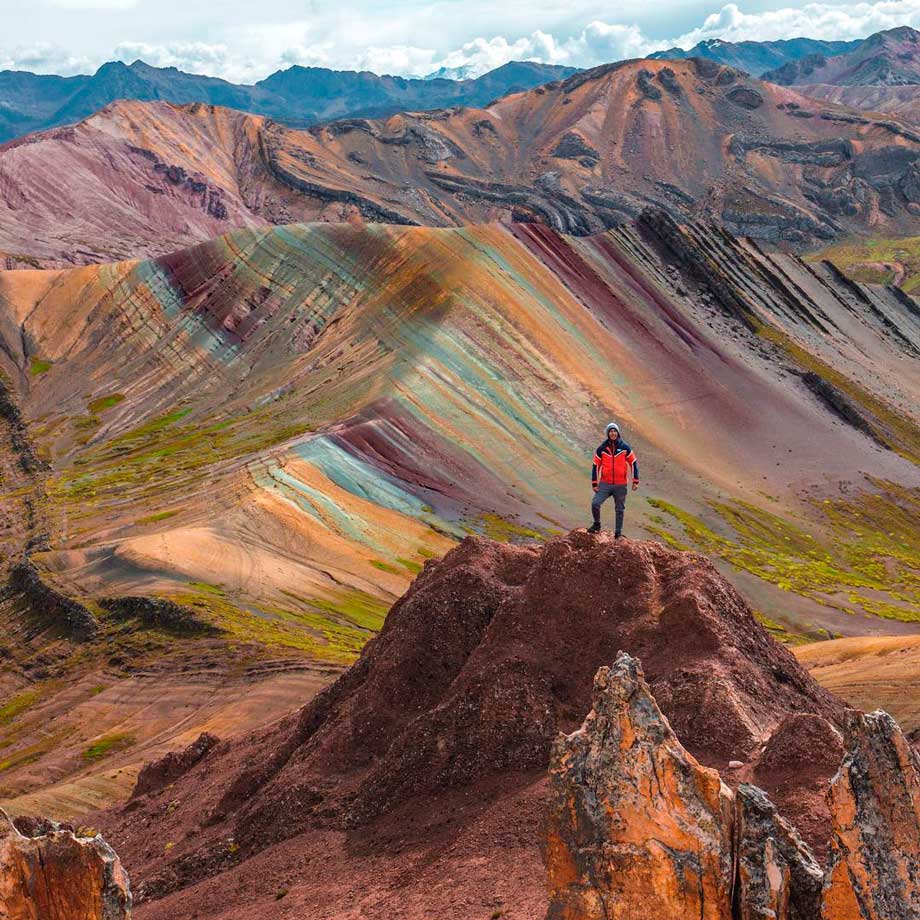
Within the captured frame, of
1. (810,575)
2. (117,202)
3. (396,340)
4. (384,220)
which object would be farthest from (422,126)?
(810,575)

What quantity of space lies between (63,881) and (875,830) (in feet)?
30.4

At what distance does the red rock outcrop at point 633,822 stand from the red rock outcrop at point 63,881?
5.30 m

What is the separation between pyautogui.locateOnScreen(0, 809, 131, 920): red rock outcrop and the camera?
1202cm

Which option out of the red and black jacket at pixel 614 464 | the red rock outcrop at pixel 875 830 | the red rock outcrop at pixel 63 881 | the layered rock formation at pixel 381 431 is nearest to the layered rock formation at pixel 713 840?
the red rock outcrop at pixel 875 830

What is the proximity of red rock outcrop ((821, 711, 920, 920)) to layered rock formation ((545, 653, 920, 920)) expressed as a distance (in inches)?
0.4

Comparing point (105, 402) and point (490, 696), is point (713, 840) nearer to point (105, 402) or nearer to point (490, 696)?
point (490, 696)

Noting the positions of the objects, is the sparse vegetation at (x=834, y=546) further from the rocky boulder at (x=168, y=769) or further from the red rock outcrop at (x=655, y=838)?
the red rock outcrop at (x=655, y=838)

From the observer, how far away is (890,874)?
1012 centimetres

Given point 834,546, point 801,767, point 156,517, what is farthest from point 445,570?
point 834,546

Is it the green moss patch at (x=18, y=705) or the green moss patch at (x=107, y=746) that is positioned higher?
the green moss patch at (x=18, y=705)

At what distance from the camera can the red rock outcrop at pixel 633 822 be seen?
402 inches

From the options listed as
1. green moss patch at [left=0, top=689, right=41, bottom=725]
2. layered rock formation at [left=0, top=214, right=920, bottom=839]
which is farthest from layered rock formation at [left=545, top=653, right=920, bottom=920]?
green moss patch at [left=0, top=689, right=41, bottom=725]

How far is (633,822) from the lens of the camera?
1043 cm

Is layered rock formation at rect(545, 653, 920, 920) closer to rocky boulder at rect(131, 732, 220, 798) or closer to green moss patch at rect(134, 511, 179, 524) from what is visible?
rocky boulder at rect(131, 732, 220, 798)
